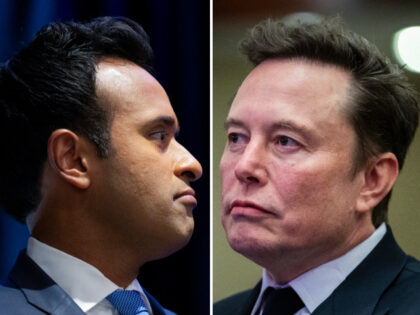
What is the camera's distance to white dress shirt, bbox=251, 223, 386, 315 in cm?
139

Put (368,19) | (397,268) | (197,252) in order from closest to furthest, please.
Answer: (397,268) < (368,19) < (197,252)

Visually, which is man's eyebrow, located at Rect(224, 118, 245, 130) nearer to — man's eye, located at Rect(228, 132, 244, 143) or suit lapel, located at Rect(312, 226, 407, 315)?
man's eye, located at Rect(228, 132, 244, 143)

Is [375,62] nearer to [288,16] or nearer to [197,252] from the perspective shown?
[288,16]

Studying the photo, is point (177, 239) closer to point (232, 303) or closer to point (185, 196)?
point (185, 196)

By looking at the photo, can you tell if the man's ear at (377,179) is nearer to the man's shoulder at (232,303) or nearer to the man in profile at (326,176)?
the man in profile at (326,176)

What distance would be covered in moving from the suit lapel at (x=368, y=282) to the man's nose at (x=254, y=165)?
0.81 feet

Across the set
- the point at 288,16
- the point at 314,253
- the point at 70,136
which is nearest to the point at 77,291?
the point at 70,136

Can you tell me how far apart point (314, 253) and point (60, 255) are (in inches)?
19.2

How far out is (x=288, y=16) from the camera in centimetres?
156

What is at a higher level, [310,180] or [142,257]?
[310,180]

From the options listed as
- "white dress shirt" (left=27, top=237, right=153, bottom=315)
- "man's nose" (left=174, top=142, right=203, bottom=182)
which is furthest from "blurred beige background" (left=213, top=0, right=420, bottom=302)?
"white dress shirt" (left=27, top=237, right=153, bottom=315)

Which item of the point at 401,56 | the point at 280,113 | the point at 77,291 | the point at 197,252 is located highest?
the point at 401,56

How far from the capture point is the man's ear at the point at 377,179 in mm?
1397

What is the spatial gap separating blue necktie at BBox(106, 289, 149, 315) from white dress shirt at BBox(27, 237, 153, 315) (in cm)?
1
